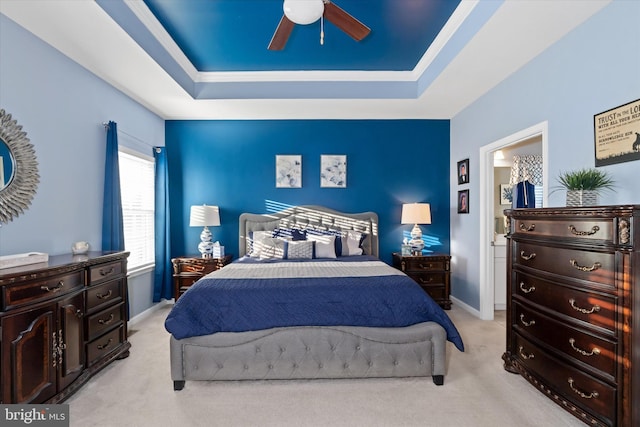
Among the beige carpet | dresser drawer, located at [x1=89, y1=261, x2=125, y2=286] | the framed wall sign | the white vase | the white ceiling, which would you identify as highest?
the white ceiling

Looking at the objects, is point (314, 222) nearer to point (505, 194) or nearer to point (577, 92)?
point (505, 194)

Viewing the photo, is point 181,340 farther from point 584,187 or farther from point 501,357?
point 584,187

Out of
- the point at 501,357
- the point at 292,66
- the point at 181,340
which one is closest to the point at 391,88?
the point at 292,66

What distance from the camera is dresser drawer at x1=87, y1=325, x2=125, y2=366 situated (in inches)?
107

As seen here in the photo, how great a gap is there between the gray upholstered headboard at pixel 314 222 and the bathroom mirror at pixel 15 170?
2.64 metres

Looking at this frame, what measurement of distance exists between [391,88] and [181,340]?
3755 millimetres

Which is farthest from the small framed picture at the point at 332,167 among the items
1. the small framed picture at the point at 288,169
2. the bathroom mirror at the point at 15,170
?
the bathroom mirror at the point at 15,170

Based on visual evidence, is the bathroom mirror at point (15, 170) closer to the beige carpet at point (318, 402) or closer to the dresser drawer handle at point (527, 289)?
the beige carpet at point (318, 402)

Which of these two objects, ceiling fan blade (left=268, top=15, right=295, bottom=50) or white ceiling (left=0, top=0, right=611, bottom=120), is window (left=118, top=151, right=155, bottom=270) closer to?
white ceiling (left=0, top=0, right=611, bottom=120)

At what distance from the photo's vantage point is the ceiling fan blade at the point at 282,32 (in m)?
2.41

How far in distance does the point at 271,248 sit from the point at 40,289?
2.46m

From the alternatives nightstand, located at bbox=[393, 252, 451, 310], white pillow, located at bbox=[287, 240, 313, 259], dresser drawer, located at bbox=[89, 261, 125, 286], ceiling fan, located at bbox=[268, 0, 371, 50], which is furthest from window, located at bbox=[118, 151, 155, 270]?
nightstand, located at bbox=[393, 252, 451, 310]

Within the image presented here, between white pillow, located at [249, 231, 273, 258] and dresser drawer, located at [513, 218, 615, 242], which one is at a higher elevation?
dresser drawer, located at [513, 218, 615, 242]

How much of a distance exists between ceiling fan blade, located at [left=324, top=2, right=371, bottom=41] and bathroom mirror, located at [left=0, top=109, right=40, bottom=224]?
98.8 inches
